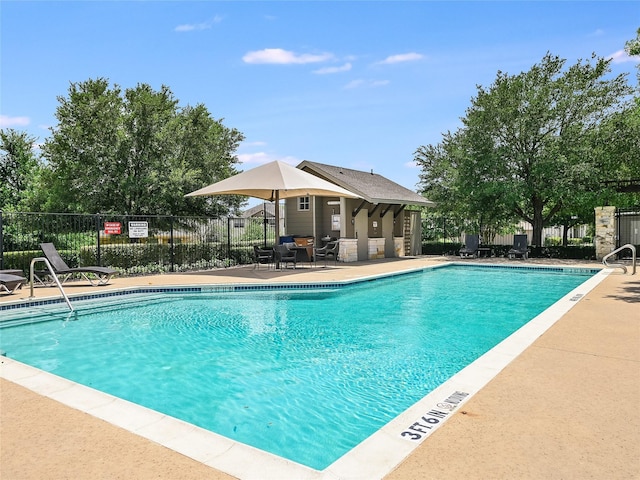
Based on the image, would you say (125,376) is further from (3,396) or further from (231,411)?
(231,411)

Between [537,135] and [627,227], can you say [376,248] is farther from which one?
[627,227]

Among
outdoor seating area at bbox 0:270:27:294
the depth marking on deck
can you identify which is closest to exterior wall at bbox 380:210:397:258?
outdoor seating area at bbox 0:270:27:294

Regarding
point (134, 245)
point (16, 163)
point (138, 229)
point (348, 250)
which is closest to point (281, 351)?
point (138, 229)

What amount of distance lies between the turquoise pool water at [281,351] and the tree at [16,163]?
2671 cm

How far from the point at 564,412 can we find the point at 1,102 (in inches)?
547

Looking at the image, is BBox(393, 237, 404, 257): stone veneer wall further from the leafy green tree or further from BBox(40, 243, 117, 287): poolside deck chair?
BBox(40, 243, 117, 287): poolside deck chair

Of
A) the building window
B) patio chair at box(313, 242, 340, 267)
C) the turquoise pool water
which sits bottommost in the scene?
the turquoise pool water

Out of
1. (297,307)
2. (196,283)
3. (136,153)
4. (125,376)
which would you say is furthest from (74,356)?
(136,153)

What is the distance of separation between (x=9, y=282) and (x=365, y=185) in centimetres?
1400

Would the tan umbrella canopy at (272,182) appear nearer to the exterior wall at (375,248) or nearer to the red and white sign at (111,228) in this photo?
the red and white sign at (111,228)

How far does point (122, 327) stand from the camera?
750cm

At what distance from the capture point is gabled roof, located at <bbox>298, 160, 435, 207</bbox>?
18.1 meters

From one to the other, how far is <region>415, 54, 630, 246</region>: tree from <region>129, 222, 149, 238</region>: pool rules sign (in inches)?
556

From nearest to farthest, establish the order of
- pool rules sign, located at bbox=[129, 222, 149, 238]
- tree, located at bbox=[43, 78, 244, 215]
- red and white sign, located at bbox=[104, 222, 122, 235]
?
red and white sign, located at bbox=[104, 222, 122, 235] < pool rules sign, located at bbox=[129, 222, 149, 238] < tree, located at bbox=[43, 78, 244, 215]
